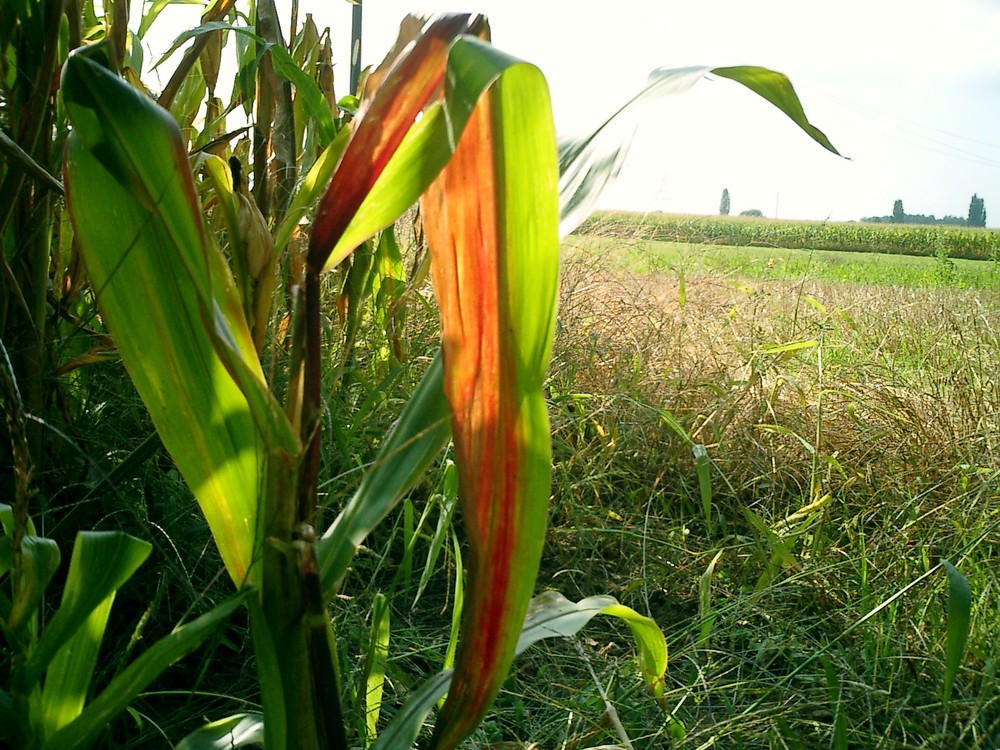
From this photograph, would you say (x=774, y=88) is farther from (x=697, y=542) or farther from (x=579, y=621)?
(x=697, y=542)

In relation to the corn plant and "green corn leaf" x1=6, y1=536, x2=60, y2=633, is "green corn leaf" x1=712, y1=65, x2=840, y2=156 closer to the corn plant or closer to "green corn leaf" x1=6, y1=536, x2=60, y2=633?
the corn plant

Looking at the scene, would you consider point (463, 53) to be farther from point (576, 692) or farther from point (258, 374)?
point (576, 692)

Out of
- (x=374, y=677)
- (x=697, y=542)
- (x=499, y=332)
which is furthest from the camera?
(x=697, y=542)

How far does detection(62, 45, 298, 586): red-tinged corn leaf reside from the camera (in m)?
0.41

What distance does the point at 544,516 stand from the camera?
1.37 ft

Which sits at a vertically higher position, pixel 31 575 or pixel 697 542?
pixel 31 575

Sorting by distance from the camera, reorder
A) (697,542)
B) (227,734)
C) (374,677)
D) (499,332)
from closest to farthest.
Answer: (499,332), (227,734), (374,677), (697,542)

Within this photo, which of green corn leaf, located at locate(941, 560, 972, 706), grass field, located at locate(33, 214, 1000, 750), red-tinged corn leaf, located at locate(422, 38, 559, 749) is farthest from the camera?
grass field, located at locate(33, 214, 1000, 750)

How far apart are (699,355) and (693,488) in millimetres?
398

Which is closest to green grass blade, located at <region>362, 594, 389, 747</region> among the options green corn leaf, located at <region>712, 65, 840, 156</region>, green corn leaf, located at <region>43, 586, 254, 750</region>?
green corn leaf, located at <region>43, 586, 254, 750</region>

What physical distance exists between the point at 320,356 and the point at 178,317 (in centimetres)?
8

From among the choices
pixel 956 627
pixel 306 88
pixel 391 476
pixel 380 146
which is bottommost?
pixel 956 627

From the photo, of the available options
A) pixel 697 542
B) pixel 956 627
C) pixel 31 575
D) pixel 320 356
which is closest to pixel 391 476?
pixel 320 356

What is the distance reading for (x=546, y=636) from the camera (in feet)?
1.80
